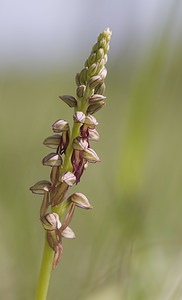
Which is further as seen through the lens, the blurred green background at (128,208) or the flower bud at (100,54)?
the blurred green background at (128,208)

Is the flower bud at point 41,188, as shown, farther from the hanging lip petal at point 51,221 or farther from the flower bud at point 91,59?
the flower bud at point 91,59

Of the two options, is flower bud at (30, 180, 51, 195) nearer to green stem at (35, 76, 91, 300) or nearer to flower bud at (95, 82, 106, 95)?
green stem at (35, 76, 91, 300)

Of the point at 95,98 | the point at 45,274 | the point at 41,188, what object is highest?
the point at 95,98

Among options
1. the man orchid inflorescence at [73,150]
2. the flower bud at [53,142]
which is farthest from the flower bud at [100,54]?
the flower bud at [53,142]

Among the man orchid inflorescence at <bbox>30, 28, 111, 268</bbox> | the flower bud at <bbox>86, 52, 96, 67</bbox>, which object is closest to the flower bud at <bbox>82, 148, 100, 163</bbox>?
the man orchid inflorescence at <bbox>30, 28, 111, 268</bbox>

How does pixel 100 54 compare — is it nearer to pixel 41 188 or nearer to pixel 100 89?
pixel 100 89

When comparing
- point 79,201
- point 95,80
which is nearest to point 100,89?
point 95,80

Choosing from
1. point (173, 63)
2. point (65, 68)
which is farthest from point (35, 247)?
point (65, 68)

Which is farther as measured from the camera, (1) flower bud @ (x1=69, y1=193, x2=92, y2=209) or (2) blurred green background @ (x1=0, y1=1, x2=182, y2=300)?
(2) blurred green background @ (x1=0, y1=1, x2=182, y2=300)

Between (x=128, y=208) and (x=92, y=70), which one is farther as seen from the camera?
(x=128, y=208)

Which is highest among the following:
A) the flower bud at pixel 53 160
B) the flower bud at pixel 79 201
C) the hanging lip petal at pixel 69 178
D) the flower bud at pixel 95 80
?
the flower bud at pixel 95 80

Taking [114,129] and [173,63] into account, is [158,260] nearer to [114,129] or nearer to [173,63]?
[173,63]
